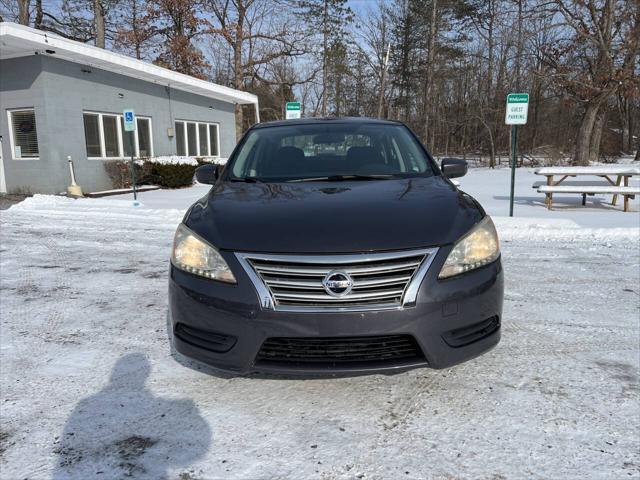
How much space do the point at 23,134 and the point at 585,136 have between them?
76.9ft

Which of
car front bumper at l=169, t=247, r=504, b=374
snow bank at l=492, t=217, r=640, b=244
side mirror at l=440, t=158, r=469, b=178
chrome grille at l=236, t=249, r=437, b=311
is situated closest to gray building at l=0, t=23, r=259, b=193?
side mirror at l=440, t=158, r=469, b=178

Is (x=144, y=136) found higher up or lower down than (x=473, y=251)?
higher up

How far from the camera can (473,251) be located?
230 centimetres

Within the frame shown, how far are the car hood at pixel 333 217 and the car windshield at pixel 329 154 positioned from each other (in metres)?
0.35

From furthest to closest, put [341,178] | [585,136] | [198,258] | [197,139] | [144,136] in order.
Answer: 1. [585,136]
2. [197,139]
3. [144,136]
4. [341,178]
5. [198,258]

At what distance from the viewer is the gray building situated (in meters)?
12.3

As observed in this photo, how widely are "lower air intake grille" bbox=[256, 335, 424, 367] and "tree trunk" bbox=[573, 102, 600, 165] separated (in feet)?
79.5

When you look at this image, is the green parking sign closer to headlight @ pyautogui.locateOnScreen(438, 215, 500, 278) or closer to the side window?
the side window

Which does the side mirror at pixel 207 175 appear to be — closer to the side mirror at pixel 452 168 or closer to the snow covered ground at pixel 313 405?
the snow covered ground at pixel 313 405

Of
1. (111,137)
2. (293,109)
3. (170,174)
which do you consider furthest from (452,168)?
(111,137)

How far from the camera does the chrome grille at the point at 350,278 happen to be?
2.03m

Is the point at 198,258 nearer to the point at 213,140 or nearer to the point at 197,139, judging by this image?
the point at 197,139

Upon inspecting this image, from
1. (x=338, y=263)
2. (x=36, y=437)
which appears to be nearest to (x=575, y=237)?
(x=338, y=263)

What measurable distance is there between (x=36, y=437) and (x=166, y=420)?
0.58m
